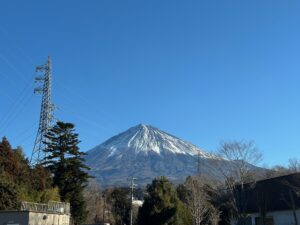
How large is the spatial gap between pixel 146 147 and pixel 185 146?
586 inches

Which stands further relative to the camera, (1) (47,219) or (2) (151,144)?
(2) (151,144)

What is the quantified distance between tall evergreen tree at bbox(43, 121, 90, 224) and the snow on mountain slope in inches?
4699

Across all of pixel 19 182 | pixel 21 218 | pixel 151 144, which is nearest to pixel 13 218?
pixel 21 218

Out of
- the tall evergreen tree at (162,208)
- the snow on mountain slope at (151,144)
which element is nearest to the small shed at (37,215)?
the tall evergreen tree at (162,208)

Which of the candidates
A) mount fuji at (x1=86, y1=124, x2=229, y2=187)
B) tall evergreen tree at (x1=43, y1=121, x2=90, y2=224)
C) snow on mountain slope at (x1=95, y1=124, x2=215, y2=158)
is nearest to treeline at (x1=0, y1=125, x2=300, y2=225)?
tall evergreen tree at (x1=43, y1=121, x2=90, y2=224)

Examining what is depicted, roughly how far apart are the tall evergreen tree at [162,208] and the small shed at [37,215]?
10.8 m

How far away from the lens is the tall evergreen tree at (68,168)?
Answer: 49406 millimetres

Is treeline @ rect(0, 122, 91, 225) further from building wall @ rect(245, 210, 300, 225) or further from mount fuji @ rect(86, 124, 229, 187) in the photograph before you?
mount fuji @ rect(86, 124, 229, 187)

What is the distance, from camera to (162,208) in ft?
157

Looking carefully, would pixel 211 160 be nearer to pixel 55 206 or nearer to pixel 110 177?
pixel 55 206

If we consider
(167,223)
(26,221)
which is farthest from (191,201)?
(26,221)

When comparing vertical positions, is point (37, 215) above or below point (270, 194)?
below

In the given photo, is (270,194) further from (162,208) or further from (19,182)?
(19,182)

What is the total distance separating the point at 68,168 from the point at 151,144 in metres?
133
